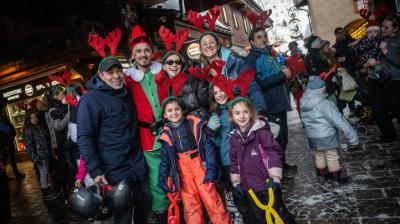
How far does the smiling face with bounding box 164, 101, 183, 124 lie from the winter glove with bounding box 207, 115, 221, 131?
0.36 m

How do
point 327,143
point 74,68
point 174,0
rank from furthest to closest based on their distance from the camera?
point 174,0 → point 74,68 → point 327,143

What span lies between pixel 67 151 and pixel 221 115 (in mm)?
3412

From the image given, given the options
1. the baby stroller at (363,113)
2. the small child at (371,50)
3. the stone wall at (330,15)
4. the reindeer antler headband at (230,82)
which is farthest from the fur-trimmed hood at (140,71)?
the stone wall at (330,15)

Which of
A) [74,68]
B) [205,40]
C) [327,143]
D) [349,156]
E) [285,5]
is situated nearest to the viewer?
[205,40]

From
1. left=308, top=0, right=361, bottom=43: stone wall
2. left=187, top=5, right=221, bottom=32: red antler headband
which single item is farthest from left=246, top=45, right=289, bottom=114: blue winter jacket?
left=308, top=0, right=361, bottom=43: stone wall

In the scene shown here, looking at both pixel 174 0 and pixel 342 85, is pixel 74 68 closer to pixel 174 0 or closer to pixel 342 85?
pixel 174 0

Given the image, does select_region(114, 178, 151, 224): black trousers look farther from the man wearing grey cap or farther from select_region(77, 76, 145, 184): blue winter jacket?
select_region(77, 76, 145, 184): blue winter jacket

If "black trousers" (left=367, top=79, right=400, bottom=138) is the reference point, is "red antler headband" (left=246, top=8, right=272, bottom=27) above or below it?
above

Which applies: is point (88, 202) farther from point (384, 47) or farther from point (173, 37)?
point (384, 47)

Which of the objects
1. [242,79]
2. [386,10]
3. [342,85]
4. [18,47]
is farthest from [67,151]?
[18,47]

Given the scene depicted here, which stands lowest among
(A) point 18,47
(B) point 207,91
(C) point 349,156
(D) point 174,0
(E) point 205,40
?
(C) point 349,156

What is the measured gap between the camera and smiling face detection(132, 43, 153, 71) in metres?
3.60

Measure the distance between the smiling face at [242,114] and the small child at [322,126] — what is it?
4.92 ft

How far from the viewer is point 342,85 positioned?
681 centimetres
